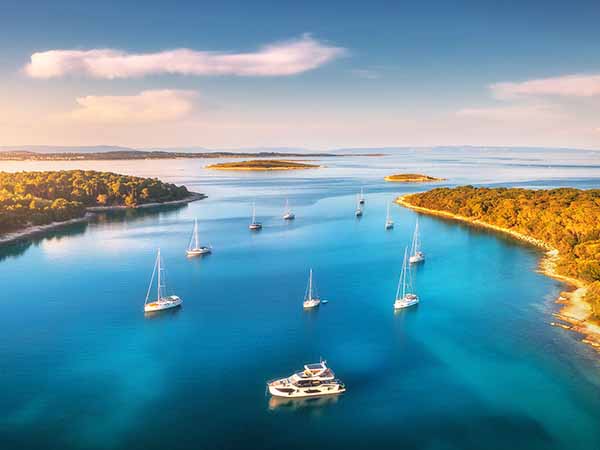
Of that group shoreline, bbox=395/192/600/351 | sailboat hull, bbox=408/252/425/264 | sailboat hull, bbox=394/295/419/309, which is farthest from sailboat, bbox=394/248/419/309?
shoreline, bbox=395/192/600/351

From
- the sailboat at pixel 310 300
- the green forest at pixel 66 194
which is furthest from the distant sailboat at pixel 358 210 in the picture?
the sailboat at pixel 310 300

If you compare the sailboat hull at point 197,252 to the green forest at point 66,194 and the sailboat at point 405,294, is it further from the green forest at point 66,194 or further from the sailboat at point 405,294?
the green forest at point 66,194

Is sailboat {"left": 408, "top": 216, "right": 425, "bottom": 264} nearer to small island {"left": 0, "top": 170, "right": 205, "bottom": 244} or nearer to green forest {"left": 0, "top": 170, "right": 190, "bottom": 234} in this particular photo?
small island {"left": 0, "top": 170, "right": 205, "bottom": 244}

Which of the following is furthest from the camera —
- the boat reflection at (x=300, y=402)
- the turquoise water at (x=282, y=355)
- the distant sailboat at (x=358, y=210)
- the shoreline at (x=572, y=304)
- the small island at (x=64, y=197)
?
the distant sailboat at (x=358, y=210)

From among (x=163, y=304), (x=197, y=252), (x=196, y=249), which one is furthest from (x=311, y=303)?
(x=196, y=249)

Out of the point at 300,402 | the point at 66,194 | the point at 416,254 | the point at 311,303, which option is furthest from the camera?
the point at 66,194

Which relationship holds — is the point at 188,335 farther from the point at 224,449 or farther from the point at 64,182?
the point at 64,182

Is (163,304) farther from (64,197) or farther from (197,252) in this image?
(64,197)
